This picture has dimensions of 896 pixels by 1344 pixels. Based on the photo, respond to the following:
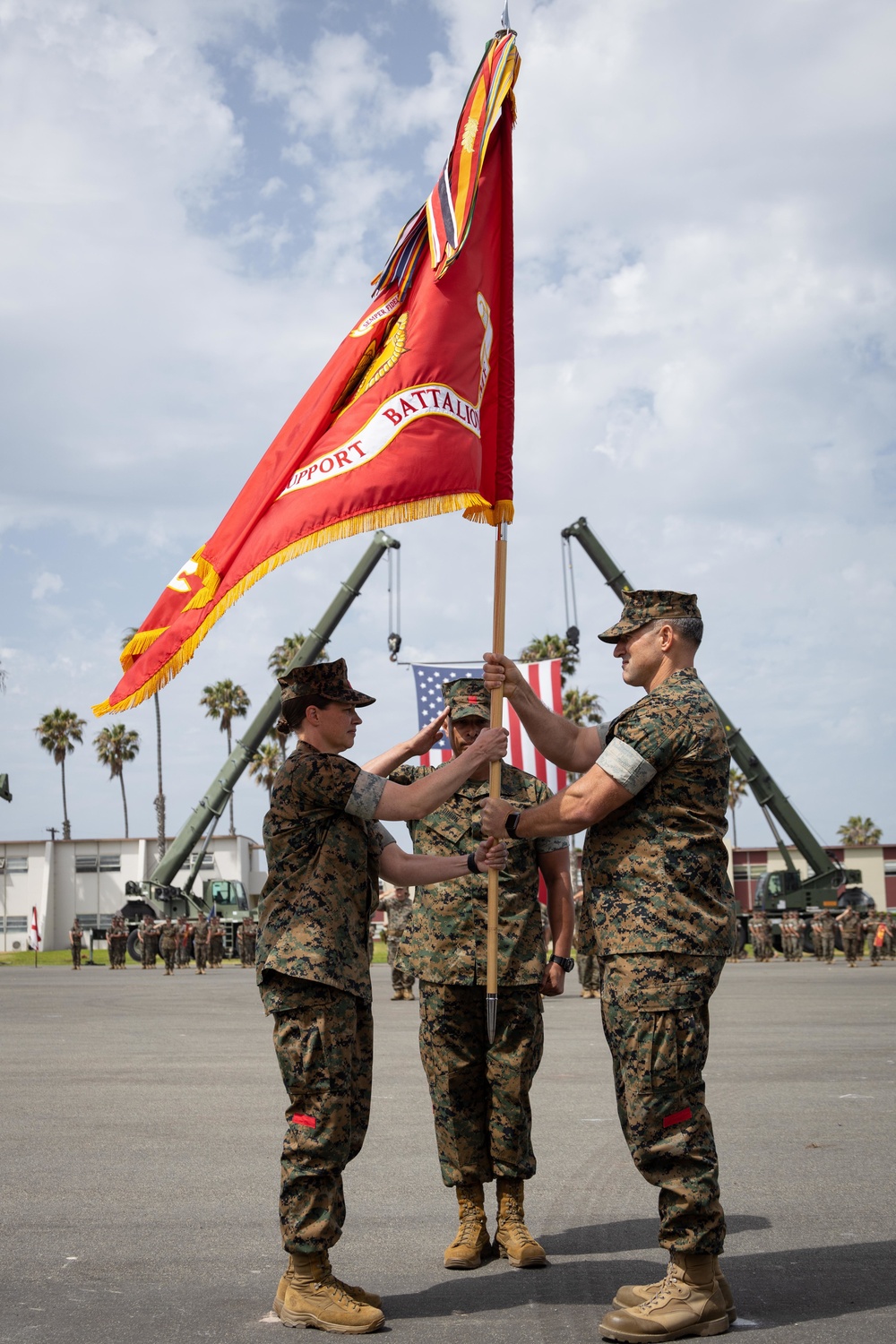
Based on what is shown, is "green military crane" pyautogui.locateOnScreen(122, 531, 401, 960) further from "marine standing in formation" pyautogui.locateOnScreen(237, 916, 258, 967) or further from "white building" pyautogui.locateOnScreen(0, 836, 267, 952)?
"white building" pyautogui.locateOnScreen(0, 836, 267, 952)

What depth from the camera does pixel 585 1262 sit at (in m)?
4.55

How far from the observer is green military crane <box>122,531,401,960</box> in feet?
144

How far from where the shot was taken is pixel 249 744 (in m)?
45.2

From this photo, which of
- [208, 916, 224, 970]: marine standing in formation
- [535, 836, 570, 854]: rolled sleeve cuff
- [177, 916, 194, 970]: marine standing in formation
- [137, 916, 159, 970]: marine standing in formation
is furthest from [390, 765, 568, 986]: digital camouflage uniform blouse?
[177, 916, 194, 970]: marine standing in formation

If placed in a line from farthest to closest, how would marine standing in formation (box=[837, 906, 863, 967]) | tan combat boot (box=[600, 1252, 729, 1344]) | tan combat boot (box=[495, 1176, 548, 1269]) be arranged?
marine standing in formation (box=[837, 906, 863, 967]), tan combat boot (box=[495, 1176, 548, 1269]), tan combat boot (box=[600, 1252, 729, 1344])

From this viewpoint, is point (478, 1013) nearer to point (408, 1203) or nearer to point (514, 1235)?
point (514, 1235)

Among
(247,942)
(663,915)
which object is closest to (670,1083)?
(663,915)

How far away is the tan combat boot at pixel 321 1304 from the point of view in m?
3.85

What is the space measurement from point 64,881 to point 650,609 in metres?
64.7

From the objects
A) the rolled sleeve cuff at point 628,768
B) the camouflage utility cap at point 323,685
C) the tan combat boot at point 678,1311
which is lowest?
the tan combat boot at point 678,1311

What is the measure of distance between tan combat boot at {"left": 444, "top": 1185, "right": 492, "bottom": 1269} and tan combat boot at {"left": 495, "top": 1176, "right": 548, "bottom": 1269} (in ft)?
0.22

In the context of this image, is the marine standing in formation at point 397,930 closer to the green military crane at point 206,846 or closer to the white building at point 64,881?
the green military crane at point 206,846

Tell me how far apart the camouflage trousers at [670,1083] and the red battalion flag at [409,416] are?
7.78 feet

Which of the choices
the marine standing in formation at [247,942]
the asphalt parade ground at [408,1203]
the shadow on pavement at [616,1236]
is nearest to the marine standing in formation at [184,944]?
the marine standing in formation at [247,942]
